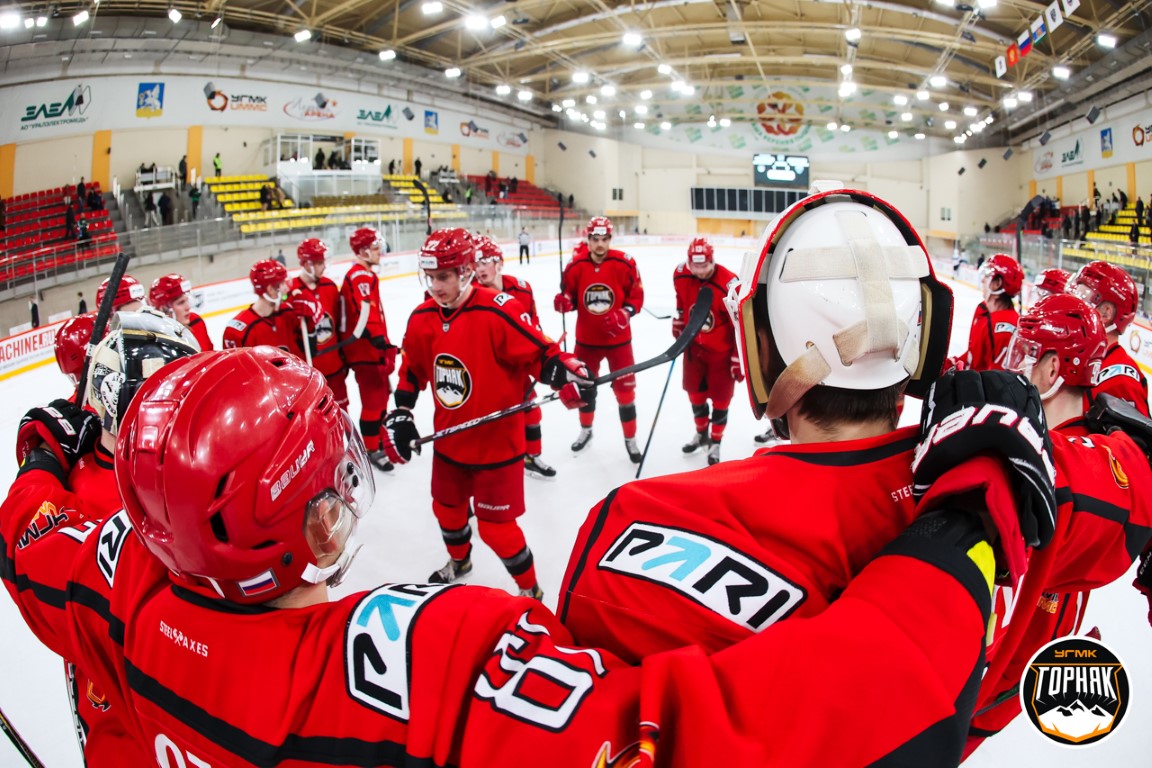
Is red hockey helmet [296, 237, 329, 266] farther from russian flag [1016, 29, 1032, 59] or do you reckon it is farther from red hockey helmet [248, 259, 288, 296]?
russian flag [1016, 29, 1032, 59]

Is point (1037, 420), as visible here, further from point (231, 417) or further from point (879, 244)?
point (231, 417)

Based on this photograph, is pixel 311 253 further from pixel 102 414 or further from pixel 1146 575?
pixel 1146 575

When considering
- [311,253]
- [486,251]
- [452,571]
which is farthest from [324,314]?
[452,571]

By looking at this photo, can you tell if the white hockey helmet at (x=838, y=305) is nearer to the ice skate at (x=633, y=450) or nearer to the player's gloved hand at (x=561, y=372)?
the player's gloved hand at (x=561, y=372)

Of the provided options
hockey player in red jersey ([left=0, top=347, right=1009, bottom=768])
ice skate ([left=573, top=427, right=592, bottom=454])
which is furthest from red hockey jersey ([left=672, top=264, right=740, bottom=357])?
hockey player in red jersey ([left=0, top=347, right=1009, bottom=768])

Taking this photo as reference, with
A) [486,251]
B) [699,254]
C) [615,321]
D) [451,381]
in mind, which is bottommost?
[451,381]

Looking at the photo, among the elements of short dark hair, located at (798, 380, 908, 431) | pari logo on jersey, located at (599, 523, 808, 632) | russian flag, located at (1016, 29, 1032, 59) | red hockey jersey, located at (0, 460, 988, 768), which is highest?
russian flag, located at (1016, 29, 1032, 59)

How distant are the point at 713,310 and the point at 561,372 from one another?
219cm

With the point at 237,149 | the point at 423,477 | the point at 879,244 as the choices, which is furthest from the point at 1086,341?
the point at 237,149

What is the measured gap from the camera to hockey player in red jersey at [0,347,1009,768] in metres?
0.58

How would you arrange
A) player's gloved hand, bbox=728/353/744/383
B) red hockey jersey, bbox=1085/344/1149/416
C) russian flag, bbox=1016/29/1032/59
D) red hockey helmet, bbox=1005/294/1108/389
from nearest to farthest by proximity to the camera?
red hockey helmet, bbox=1005/294/1108/389 < red hockey jersey, bbox=1085/344/1149/416 < player's gloved hand, bbox=728/353/744/383 < russian flag, bbox=1016/29/1032/59

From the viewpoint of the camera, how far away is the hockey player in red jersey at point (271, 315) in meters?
4.38

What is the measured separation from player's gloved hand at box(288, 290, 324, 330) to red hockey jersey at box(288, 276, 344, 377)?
0.05m

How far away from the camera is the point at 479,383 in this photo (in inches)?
124
